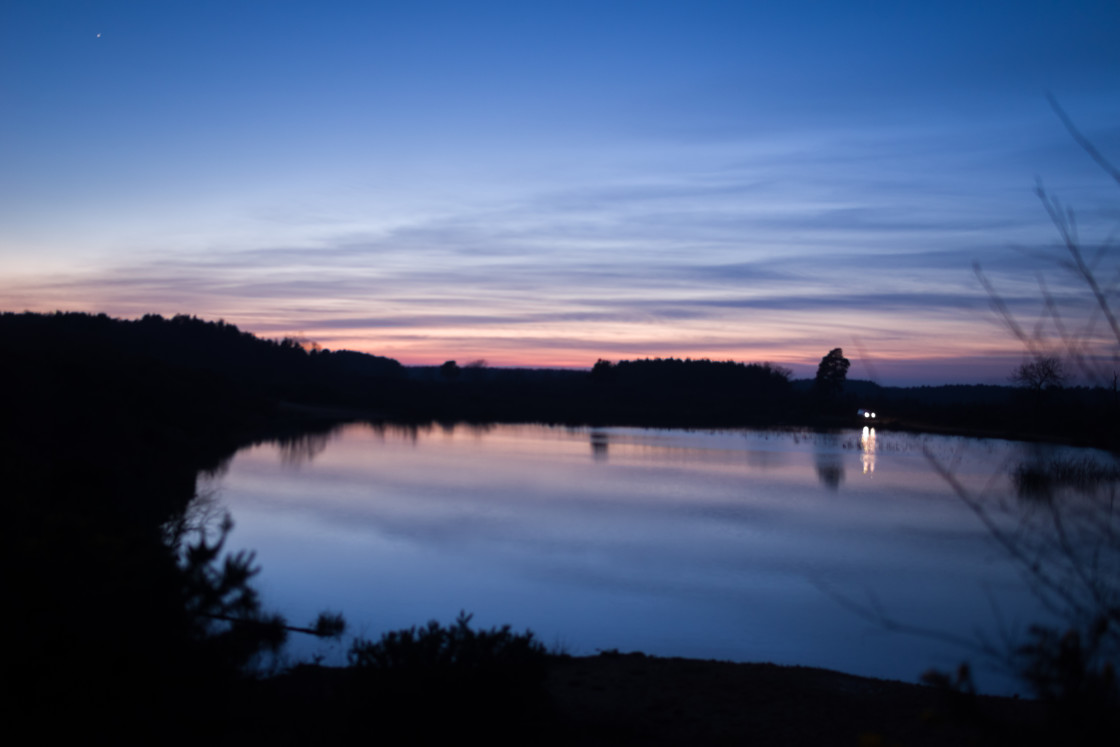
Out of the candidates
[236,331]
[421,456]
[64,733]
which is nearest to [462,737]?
[64,733]

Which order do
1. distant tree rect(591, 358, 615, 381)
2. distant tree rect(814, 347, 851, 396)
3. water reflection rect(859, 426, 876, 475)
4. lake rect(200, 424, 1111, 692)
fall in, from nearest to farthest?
lake rect(200, 424, 1111, 692) → water reflection rect(859, 426, 876, 475) → distant tree rect(814, 347, 851, 396) → distant tree rect(591, 358, 615, 381)

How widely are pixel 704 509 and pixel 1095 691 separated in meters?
13.3

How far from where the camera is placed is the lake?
7.88 m

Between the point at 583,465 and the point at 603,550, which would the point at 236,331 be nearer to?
the point at 583,465

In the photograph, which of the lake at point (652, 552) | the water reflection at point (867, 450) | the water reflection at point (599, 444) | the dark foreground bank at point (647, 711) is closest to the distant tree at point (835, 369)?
the water reflection at point (867, 450)

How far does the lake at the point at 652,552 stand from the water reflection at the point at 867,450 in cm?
32

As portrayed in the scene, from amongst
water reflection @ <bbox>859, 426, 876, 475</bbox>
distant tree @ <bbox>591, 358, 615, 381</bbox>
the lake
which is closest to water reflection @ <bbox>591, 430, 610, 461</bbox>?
the lake

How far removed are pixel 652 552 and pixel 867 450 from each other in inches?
732

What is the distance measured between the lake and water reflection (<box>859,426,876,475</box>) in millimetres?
325

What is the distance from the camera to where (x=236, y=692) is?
4113 mm

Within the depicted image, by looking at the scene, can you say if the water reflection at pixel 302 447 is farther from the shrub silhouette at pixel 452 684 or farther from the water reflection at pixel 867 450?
the shrub silhouette at pixel 452 684

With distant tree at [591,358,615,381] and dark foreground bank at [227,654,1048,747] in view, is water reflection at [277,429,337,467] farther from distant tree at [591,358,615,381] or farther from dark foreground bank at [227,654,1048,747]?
distant tree at [591,358,615,381]

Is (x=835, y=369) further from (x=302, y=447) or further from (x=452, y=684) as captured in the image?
(x=452, y=684)

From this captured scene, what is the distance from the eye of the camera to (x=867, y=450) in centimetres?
2766
